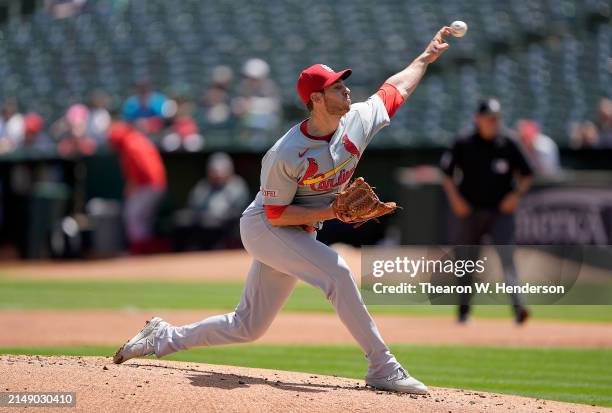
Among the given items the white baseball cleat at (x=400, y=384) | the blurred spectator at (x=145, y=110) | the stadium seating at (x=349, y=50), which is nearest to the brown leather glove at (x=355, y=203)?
the white baseball cleat at (x=400, y=384)

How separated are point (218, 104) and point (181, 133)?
1003 millimetres

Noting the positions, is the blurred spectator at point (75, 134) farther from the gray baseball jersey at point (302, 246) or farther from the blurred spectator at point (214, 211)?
the gray baseball jersey at point (302, 246)

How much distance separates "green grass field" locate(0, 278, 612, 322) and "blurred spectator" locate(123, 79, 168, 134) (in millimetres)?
4035

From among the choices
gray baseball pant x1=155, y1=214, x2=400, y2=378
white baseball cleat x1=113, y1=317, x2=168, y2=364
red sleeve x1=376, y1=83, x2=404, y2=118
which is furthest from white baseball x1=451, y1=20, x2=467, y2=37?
white baseball cleat x1=113, y1=317, x2=168, y2=364

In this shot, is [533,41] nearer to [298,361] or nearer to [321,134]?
[298,361]

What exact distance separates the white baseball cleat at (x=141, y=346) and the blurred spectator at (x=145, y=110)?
487 inches

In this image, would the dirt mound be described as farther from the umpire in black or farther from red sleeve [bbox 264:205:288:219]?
red sleeve [bbox 264:205:288:219]

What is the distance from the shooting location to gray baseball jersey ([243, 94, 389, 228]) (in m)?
5.64

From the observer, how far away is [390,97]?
20.5 feet

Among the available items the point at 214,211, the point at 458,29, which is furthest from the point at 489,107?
the point at 214,211

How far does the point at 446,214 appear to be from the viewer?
15594 mm

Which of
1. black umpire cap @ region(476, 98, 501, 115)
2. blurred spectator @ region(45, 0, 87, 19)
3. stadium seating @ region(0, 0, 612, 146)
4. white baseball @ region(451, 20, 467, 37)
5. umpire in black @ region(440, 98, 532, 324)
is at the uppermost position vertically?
blurred spectator @ region(45, 0, 87, 19)

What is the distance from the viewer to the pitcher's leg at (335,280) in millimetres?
5695

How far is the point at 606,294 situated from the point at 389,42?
31.1 feet
